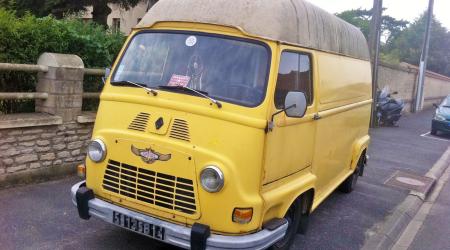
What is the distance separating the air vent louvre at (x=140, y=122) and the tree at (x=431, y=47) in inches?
1717

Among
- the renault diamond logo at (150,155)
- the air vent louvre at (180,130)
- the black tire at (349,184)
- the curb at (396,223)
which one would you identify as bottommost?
the curb at (396,223)

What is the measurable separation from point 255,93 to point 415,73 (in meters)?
25.2

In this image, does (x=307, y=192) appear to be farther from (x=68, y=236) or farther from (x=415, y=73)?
(x=415, y=73)

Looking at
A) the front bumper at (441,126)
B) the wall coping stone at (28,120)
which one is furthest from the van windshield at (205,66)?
the front bumper at (441,126)

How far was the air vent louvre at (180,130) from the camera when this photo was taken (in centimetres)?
418

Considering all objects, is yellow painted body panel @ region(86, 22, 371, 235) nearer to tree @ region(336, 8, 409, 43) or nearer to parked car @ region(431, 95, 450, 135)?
parked car @ region(431, 95, 450, 135)

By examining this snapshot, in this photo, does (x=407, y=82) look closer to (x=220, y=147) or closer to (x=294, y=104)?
(x=294, y=104)

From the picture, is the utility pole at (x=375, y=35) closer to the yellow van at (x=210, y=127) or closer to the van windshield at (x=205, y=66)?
the yellow van at (x=210, y=127)

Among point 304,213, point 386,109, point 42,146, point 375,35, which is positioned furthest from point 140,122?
point 386,109

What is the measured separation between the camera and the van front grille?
4105mm

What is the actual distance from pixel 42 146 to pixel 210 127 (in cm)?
320

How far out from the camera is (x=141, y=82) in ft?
15.4

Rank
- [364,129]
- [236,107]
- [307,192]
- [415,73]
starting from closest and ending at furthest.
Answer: [236,107] → [307,192] → [364,129] → [415,73]

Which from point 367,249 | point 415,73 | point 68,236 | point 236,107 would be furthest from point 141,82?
point 415,73
